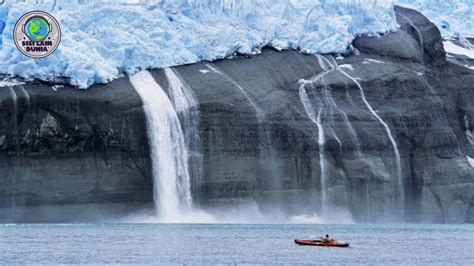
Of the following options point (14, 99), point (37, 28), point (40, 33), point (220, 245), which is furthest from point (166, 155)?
point (220, 245)

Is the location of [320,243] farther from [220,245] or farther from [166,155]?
[166,155]

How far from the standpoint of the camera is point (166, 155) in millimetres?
75938

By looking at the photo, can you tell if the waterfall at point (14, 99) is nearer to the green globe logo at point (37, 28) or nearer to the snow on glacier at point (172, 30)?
the snow on glacier at point (172, 30)

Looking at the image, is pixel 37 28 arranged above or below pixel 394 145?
above

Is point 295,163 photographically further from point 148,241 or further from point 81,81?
point 148,241

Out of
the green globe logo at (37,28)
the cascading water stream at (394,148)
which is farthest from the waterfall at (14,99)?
the cascading water stream at (394,148)

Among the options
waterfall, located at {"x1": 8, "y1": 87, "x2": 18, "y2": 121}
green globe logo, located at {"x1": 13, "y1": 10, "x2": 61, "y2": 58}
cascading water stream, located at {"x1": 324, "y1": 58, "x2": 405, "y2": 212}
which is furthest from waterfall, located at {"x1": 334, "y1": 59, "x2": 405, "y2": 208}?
waterfall, located at {"x1": 8, "y1": 87, "x2": 18, "y2": 121}

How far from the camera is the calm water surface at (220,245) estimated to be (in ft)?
165

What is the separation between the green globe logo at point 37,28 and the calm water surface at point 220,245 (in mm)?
11177

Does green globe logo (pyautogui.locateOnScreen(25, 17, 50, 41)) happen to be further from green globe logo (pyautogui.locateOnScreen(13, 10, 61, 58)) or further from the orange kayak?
the orange kayak

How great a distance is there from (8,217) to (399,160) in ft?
81.5

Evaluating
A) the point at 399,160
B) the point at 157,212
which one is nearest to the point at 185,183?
the point at 157,212

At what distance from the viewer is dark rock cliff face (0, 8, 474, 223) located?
72.9 meters

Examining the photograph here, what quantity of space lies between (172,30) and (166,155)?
25.4 ft
